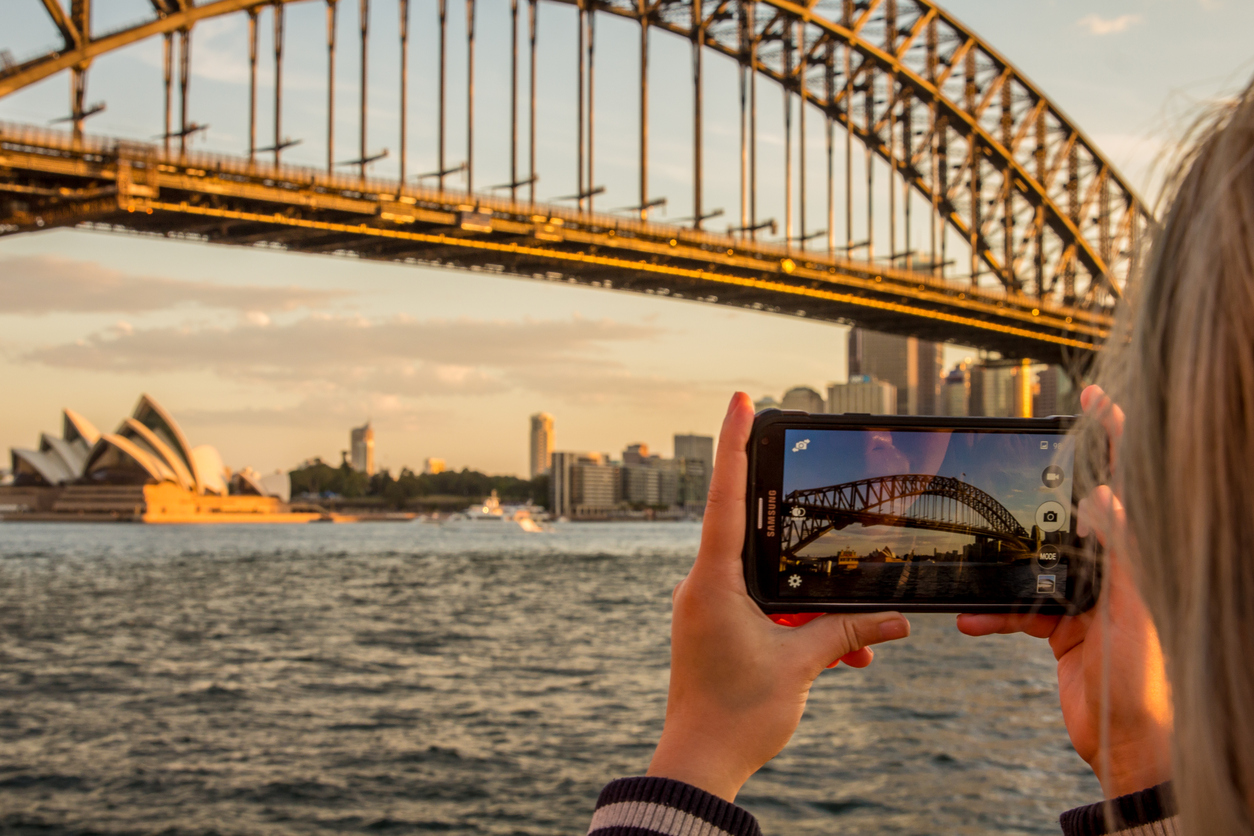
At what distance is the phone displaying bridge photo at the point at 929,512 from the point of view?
1.38 m

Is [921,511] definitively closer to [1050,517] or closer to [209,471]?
[1050,517]

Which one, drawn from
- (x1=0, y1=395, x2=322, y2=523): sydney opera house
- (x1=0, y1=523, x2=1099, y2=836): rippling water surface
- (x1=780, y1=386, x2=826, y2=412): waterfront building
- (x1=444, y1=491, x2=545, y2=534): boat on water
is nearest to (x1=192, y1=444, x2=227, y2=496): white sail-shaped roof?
(x1=0, y1=395, x2=322, y2=523): sydney opera house

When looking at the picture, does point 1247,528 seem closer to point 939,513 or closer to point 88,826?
point 939,513

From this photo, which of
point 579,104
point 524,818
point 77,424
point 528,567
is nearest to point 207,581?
point 528,567

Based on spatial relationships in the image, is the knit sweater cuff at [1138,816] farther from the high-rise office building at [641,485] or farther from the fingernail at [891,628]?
A: the high-rise office building at [641,485]

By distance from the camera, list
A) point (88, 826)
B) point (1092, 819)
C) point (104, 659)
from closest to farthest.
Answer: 1. point (1092, 819)
2. point (88, 826)
3. point (104, 659)

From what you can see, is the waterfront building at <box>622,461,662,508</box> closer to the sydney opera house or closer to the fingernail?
the sydney opera house

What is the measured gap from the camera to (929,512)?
145 centimetres

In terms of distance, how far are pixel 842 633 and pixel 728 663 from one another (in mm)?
208

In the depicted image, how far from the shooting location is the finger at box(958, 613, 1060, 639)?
4.31 feet

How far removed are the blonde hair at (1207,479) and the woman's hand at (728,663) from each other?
59 cm

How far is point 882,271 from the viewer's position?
30.4m

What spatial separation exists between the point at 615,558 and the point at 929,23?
23.8 m

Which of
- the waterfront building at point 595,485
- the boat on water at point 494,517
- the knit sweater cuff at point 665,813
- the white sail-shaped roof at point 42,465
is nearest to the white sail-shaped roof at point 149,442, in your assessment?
the white sail-shaped roof at point 42,465
